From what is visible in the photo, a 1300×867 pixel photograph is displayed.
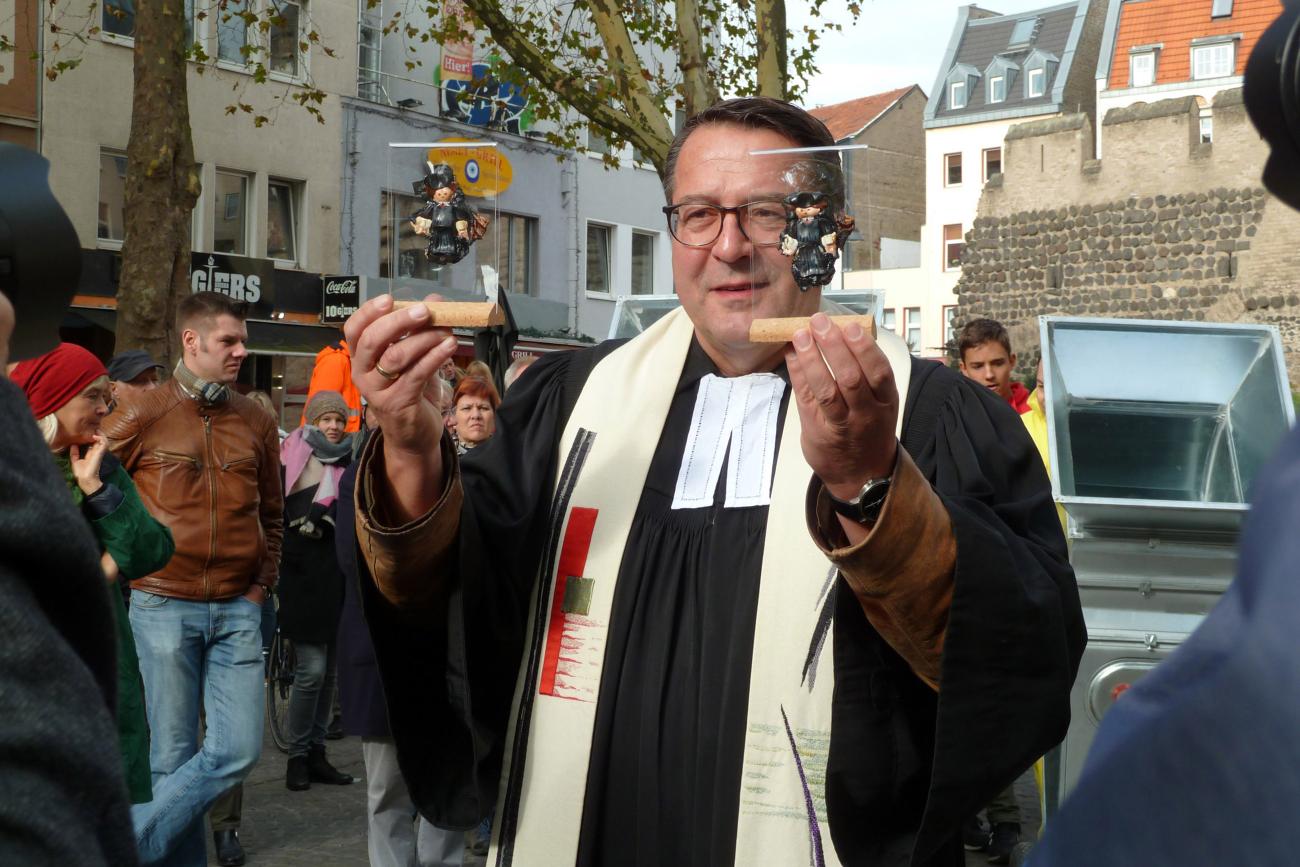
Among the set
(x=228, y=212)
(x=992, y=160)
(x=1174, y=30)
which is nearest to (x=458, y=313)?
(x=228, y=212)

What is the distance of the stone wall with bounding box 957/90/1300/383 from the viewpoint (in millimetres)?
33188

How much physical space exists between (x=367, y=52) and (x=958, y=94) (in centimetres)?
4788

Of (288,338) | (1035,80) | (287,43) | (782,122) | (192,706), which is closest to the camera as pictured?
(782,122)

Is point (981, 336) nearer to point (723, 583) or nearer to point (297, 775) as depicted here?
point (297, 775)

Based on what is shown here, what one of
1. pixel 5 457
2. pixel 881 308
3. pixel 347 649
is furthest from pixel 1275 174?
pixel 881 308

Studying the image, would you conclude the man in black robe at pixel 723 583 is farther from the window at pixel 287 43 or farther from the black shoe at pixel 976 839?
the window at pixel 287 43

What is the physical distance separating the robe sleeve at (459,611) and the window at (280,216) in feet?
39.9

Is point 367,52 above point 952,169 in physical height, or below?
below

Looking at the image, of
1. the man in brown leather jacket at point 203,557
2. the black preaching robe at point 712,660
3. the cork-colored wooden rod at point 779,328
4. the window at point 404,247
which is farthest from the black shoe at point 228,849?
the cork-colored wooden rod at point 779,328

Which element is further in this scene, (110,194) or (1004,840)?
(110,194)

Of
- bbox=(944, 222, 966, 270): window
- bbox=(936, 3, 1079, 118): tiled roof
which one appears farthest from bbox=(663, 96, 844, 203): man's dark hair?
bbox=(936, 3, 1079, 118): tiled roof

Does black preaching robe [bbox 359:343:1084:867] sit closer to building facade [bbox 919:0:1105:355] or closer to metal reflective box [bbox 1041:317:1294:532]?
metal reflective box [bbox 1041:317:1294:532]

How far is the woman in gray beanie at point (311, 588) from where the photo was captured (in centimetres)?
735

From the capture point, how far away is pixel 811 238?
2.58 meters
